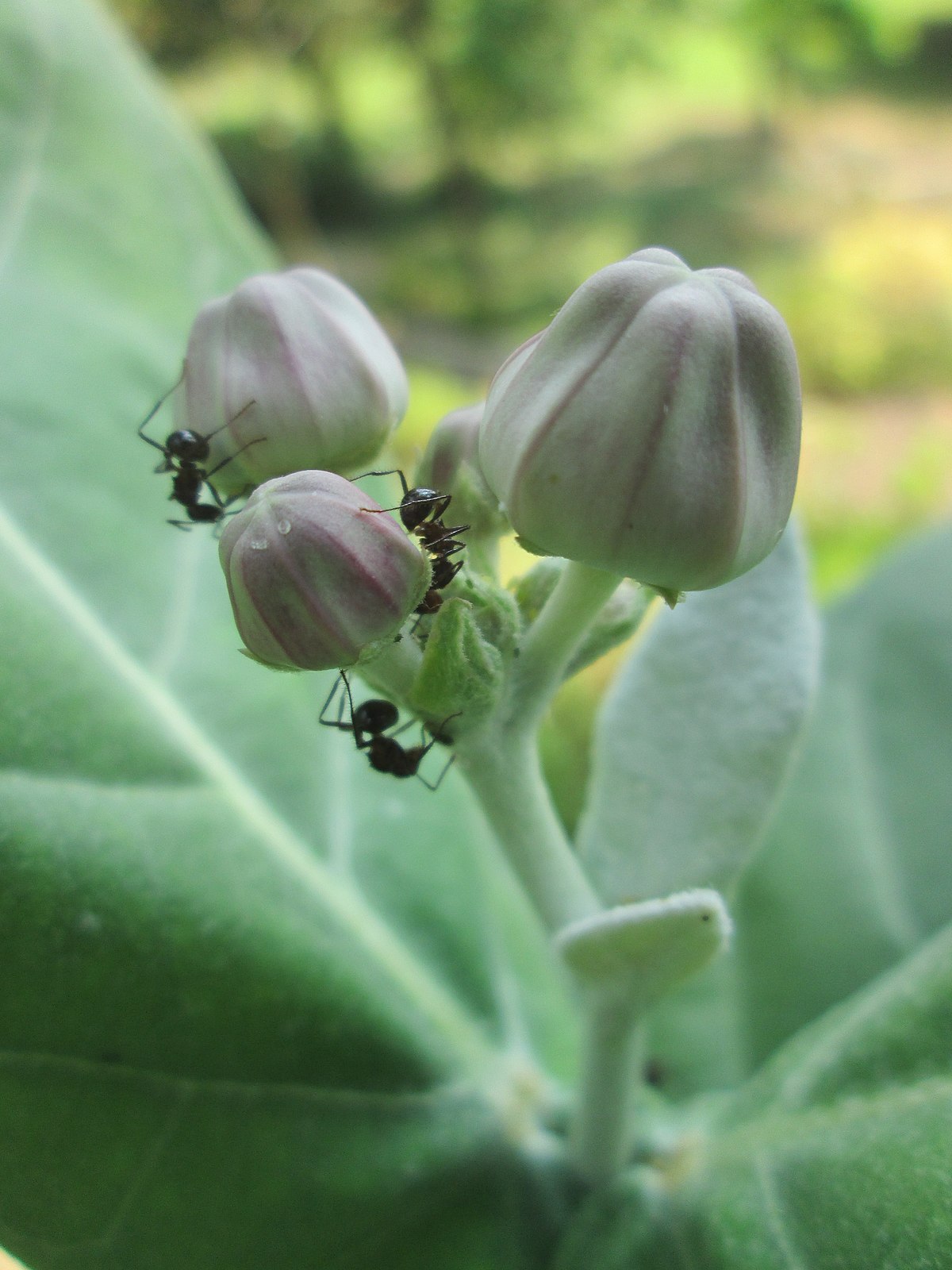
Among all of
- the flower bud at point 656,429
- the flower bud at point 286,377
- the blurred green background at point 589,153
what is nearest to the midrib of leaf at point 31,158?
the flower bud at point 286,377

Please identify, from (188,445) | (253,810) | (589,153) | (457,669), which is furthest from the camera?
(589,153)

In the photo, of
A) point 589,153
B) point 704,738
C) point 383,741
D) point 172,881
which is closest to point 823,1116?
point 704,738

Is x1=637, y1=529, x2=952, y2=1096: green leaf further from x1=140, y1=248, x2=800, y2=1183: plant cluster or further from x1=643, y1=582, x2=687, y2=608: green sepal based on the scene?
x1=643, y1=582, x2=687, y2=608: green sepal

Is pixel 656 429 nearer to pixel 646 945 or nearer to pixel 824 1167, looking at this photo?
pixel 646 945

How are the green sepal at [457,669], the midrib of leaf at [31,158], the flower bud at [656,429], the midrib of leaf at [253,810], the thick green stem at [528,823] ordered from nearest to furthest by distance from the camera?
the flower bud at [656,429] → the green sepal at [457,669] → the thick green stem at [528,823] → the midrib of leaf at [253,810] → the midrib of leaf at [31,158]

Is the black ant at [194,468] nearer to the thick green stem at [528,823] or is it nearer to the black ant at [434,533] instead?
the black ant at [434,533]

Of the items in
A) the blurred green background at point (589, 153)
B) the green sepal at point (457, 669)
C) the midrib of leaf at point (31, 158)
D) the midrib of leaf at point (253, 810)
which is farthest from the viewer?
the blurred green background at point (589, 153)

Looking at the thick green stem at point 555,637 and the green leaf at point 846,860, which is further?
the green leaf at point 846,860

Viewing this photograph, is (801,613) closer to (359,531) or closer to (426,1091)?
(359,531)
